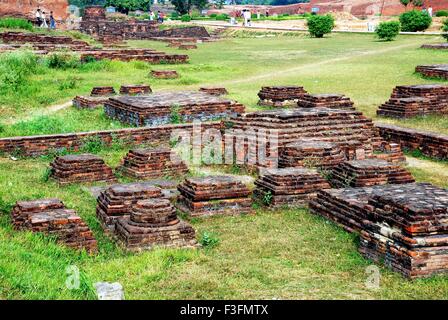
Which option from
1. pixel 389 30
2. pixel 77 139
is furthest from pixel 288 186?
pixel 389 30

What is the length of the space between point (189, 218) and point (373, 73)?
446 inches

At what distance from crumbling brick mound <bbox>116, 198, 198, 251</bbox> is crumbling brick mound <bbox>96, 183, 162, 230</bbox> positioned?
1.37ft

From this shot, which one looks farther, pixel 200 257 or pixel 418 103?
pixel 418 103

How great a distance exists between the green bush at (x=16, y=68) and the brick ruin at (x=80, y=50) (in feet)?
7.16

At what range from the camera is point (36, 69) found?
674 inches

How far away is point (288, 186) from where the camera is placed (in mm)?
7371

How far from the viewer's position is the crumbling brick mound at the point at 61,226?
19.5 ft

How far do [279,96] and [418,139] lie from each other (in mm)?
3701

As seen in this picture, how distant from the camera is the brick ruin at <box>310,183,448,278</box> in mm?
5191

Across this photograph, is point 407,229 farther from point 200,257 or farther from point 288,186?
point 288,186

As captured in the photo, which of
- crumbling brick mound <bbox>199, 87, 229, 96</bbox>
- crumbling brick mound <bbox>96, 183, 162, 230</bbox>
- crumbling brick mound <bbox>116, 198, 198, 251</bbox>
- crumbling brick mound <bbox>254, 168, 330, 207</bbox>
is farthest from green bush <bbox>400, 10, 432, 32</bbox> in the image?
crumbling brick mound <bbox>116, 198, 198, 251</bbox>

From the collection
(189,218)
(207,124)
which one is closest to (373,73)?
(207,124)
